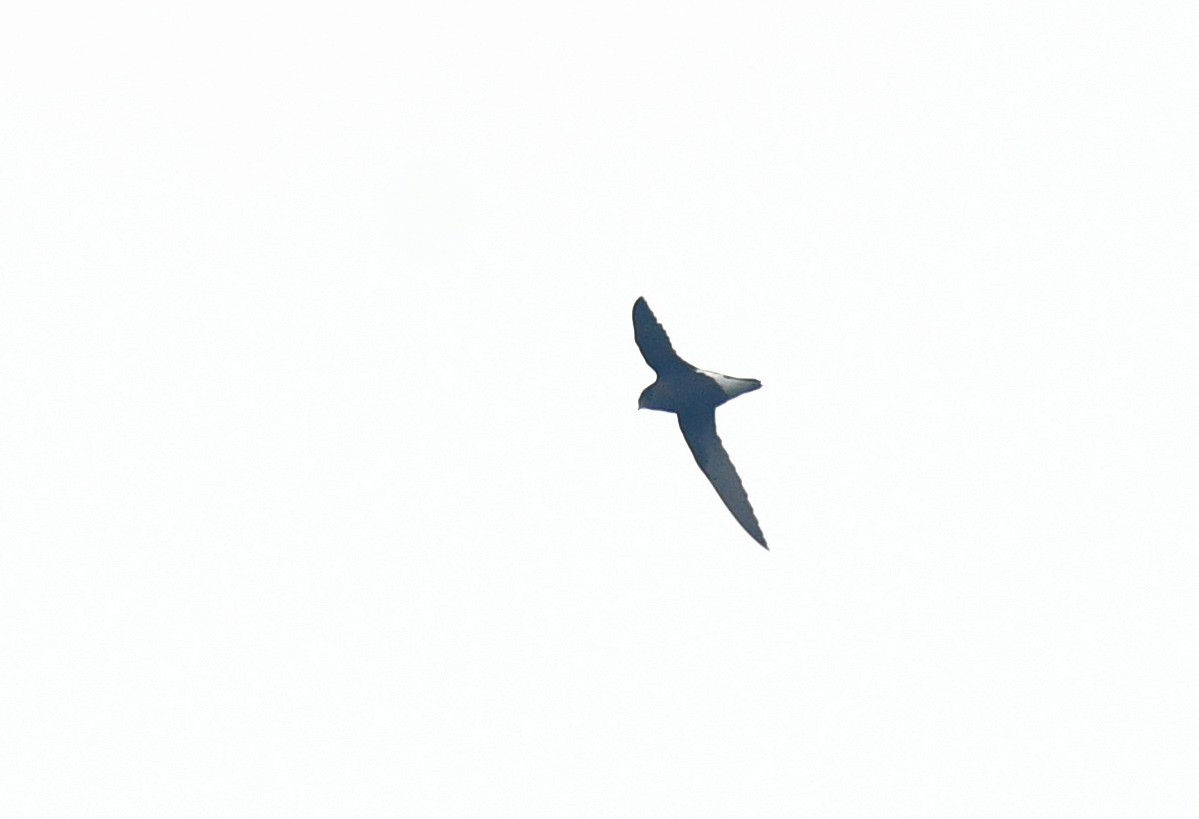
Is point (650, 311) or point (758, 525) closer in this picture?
point (650, 311)

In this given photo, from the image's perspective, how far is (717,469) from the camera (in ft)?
136

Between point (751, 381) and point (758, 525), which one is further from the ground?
point (751, 381)

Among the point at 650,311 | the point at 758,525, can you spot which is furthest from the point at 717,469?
the point at 650,311

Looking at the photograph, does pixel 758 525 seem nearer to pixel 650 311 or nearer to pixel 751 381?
pixel 751 381

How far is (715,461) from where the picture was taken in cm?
4138

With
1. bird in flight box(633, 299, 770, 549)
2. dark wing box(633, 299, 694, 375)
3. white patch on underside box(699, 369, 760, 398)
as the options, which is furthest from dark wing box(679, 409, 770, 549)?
dark wing box(633, 299, 694, 375)

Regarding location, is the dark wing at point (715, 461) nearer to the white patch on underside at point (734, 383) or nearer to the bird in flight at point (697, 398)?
the bird in flight at point (697, 398)

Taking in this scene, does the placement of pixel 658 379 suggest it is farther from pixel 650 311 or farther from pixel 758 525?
pixel 758 525

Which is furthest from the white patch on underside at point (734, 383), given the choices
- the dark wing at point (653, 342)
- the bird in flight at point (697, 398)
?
the dark wing at point (653, 342)

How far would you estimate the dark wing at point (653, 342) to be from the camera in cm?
3822

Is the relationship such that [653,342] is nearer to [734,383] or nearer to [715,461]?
[734,383]

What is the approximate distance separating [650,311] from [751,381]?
349 cm

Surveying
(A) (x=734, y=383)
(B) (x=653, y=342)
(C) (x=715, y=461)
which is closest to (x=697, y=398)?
(A) (x=734, y=383)

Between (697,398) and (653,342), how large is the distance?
243 centimetres
